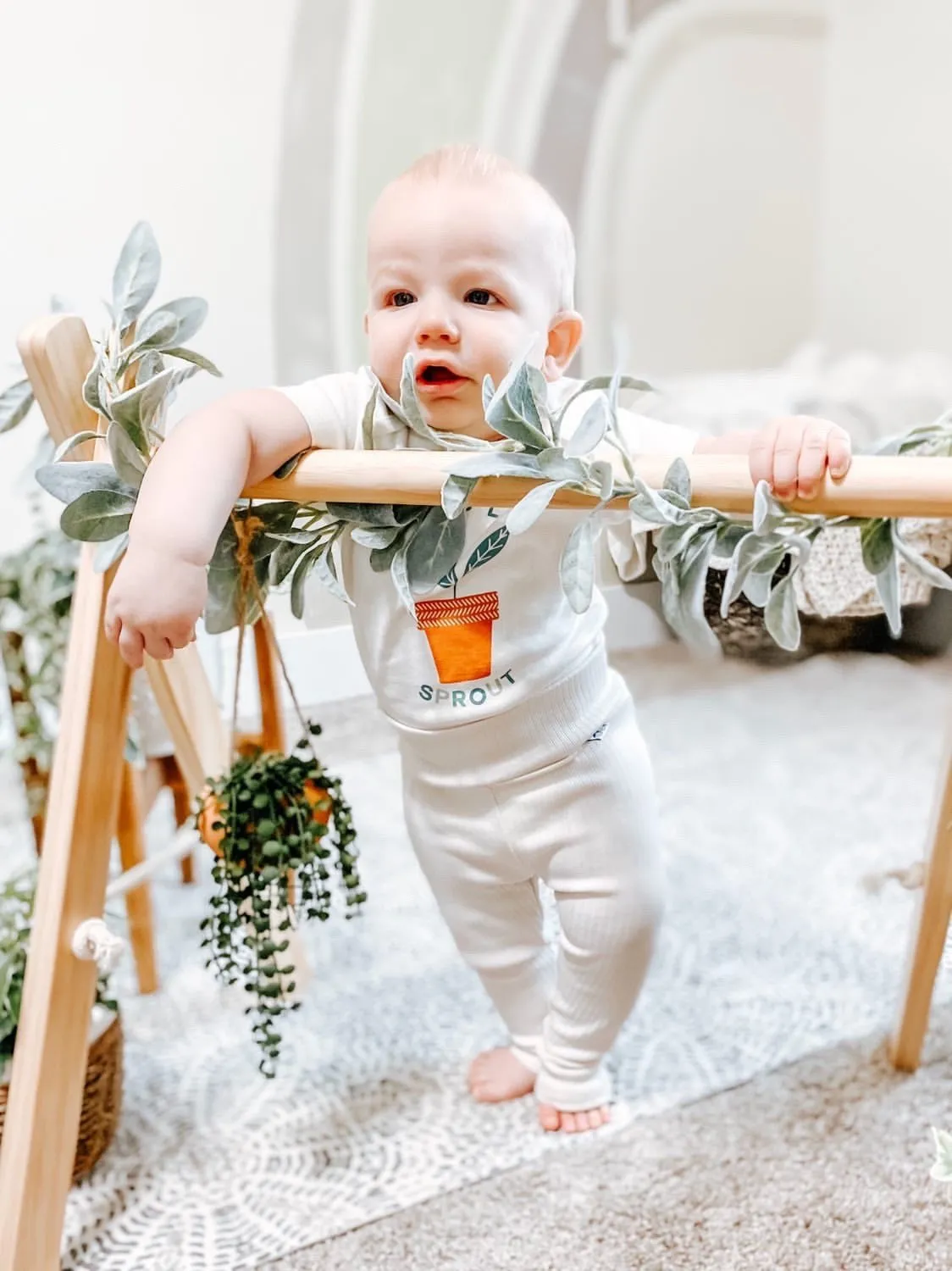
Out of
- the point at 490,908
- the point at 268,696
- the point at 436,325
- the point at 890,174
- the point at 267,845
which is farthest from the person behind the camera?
the point at 890,174

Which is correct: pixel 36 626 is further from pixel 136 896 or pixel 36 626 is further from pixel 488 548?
pixel 488 548

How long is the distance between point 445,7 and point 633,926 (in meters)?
1.45

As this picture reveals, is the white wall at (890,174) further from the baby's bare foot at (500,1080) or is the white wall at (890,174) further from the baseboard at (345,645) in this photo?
the baby's bare foot at (500,1080)

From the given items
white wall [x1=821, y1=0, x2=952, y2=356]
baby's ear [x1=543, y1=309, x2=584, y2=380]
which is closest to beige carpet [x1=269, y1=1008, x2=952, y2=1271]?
baby's ear [x1=543, y1=309, x2=584, y2=380]

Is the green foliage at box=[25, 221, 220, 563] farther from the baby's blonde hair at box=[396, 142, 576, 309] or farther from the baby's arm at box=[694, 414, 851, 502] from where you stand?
the baby's arm at box=[694, 414, 851, 502]

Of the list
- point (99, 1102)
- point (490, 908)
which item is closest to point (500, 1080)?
point (490, 908)

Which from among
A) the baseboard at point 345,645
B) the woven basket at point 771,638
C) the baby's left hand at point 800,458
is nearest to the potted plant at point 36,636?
the baseboard at point 345,645

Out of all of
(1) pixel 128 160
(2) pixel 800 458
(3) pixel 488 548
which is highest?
(1) pixel 128 160

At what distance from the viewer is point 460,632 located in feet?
2.85

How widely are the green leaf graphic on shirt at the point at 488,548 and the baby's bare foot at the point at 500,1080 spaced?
54cm

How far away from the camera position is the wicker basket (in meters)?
1.02

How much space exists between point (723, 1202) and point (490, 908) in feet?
1.03

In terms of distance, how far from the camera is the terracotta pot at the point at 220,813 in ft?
3.06

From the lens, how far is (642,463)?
73cm
